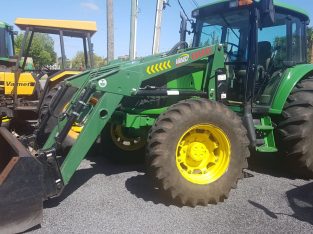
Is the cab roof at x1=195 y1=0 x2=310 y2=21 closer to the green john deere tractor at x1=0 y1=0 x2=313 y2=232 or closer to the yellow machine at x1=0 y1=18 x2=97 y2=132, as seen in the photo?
the green john deere tractor at x1=0 y1=0 x2=313 y2=232

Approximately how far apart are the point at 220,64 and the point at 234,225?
2.26 m

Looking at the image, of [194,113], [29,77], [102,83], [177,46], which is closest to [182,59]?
[194,113]

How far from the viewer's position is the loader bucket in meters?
3.48

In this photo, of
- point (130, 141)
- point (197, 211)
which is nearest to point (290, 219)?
point (197, 211)

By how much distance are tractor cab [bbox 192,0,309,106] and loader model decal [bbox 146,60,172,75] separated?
41.4 inches

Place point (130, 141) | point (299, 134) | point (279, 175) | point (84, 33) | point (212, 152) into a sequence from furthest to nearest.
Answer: point (84, 33), point (130, 141), point (279, 175), point (299, 134), point (212, 152)

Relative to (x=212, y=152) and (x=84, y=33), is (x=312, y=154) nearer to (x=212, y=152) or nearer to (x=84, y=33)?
(x=212, y=152)

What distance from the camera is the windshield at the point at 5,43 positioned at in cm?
1009

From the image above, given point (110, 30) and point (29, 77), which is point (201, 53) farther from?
point (110, 30)

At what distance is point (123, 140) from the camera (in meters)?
6.16

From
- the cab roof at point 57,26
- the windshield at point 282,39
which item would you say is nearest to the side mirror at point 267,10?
the windshield at point 282,39

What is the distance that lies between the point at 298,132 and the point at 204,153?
147cm

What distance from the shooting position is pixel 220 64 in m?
5.23

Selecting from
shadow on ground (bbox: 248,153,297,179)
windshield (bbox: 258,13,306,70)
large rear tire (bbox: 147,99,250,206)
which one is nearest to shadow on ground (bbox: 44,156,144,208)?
large rear tire (bbox: 147,99,250,206)
